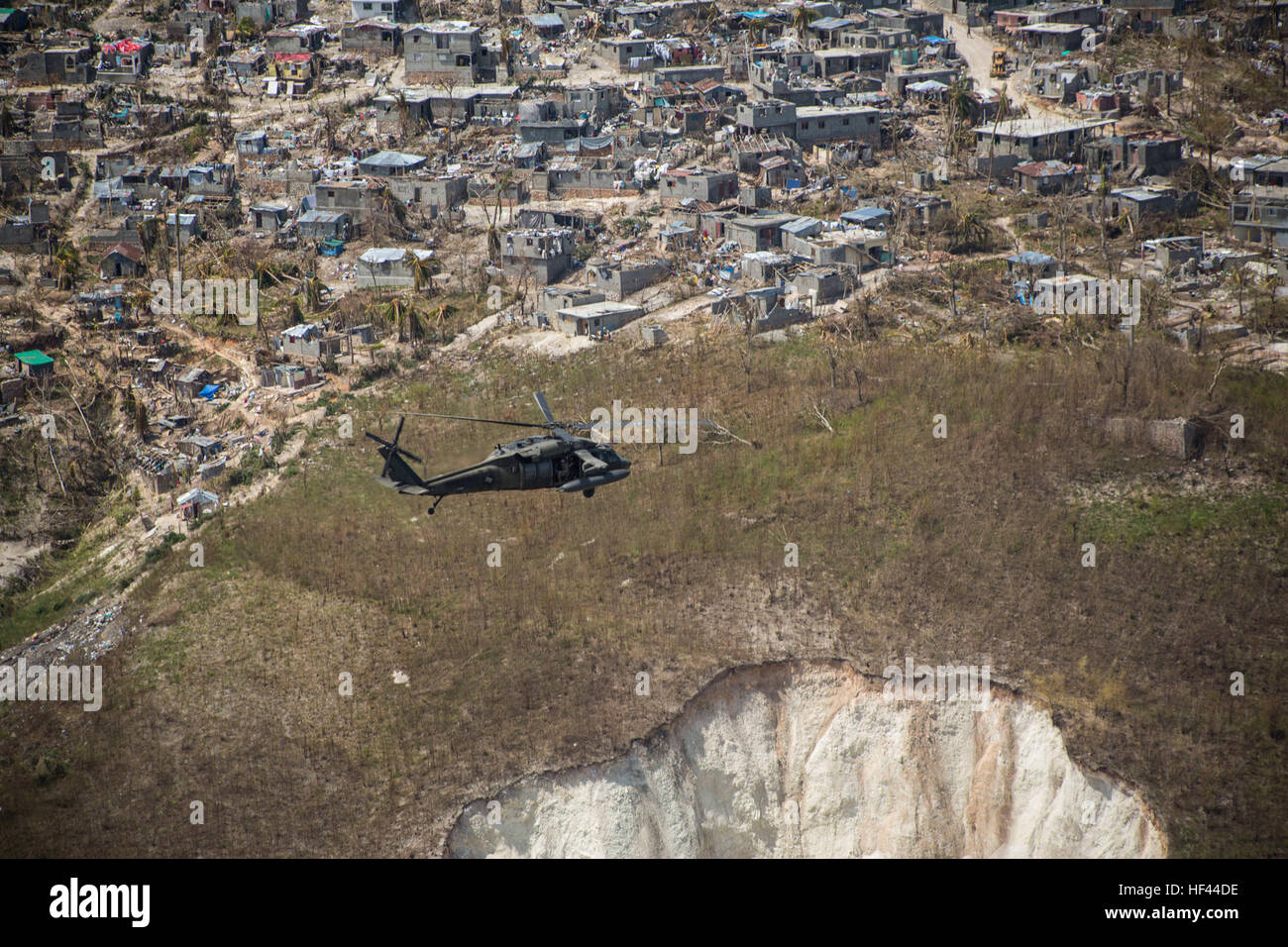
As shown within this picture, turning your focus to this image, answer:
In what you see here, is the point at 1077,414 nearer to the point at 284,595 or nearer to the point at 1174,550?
the point at 1174,550

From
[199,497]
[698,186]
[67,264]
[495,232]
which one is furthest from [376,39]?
[199,497]

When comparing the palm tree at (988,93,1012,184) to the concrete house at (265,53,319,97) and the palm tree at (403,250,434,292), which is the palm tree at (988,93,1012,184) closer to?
the palm tree at (403,250,434,292)

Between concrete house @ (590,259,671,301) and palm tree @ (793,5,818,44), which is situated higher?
palm tree @ (793,5,818,44)

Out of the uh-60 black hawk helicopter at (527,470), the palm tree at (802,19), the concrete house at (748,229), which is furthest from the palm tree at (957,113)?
the uh-60 black hawk helicopter at (527,470)

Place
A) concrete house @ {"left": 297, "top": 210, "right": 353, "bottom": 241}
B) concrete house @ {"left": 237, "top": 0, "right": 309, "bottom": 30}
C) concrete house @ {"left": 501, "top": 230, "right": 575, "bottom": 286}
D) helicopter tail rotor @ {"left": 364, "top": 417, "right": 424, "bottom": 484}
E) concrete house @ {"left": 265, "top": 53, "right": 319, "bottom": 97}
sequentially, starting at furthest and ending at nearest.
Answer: concrete house @ {"left": 237, "top": 0, "right": 309, "bottom": 30} < concrete house @ {"left": 265, "top": 53, "right": 319, "bottom": 97} < concrete house @ {"left": 297, "top": 210, "right": 353, "bottom": 241} < concrete house @ {"left": 501, "top": 230, "right": 575, "bottom": 286} < helicopter tail rotor @ {"left": 364, "top": 417, "right": 424, "bottom": 484}

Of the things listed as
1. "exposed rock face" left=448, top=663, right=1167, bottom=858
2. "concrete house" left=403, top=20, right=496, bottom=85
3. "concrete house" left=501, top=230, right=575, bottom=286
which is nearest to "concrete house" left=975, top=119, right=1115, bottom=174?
"concrete house" left=501, top=230, right=575, bottom=286

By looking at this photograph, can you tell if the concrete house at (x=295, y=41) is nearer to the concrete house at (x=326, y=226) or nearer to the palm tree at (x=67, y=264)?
the concrete house at (x=326, y=226)

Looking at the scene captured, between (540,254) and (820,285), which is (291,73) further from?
(820,285)
